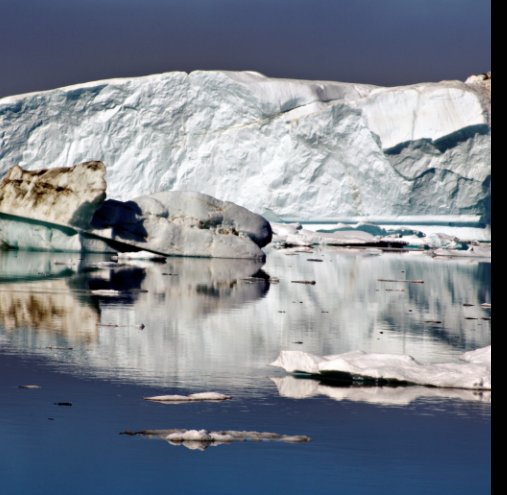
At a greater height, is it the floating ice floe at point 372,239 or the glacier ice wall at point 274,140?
the glacier ice wall at point 274,140

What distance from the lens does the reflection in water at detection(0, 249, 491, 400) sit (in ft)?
18.7

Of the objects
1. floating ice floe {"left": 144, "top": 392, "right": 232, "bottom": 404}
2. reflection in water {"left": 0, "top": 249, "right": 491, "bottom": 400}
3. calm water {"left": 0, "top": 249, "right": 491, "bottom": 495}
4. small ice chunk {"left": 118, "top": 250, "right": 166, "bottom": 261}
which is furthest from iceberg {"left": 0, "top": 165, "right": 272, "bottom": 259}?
floating ice floe {"left": 144, "top": 392, "right": 232, "bottom": 404}

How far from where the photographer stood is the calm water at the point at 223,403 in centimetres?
318

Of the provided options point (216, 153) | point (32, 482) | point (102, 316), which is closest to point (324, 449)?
point (32, 482)

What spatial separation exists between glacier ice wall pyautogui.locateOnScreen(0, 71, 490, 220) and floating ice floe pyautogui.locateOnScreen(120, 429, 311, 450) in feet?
76.3

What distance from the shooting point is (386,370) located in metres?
5.08

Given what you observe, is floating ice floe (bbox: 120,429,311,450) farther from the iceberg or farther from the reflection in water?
the iceberg

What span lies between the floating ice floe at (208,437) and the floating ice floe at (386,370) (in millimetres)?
1388

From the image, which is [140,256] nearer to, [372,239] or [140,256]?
[140,256]

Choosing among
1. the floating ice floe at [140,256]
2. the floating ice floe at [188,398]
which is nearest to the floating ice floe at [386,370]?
the floating ice floe at [188,398]

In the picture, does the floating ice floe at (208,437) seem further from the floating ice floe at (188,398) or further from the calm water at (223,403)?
the floating ice floe at (188,398)

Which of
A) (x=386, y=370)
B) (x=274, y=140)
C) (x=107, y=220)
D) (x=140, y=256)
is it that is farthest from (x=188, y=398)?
(x=274, y=140)

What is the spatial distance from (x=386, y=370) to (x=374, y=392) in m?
0.29

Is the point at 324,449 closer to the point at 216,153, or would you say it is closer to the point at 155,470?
the point at 155,470
